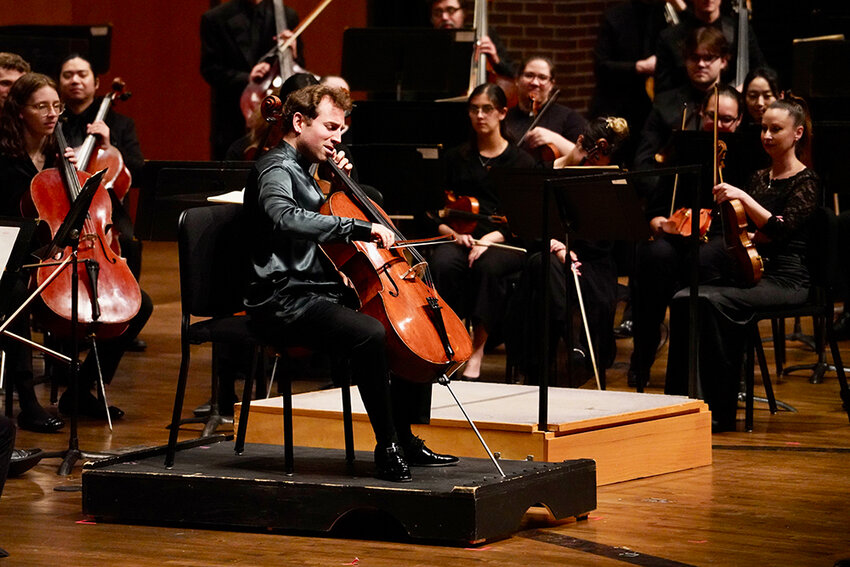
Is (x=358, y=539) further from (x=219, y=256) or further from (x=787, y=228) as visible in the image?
(x=787, y=228)

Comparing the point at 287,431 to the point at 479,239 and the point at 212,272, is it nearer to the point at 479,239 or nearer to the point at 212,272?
the point at 212,272

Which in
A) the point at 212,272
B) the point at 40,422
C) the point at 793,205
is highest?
the point at 793,205

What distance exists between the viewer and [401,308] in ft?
10.9

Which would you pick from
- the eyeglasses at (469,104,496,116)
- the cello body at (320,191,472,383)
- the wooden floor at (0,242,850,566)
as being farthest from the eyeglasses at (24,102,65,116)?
the cello body at (320,191,472,383)

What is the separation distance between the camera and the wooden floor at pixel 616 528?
10.2 ft

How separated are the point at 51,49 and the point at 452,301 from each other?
2.17 metres

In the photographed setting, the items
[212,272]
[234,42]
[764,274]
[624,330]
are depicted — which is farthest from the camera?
[234,42]

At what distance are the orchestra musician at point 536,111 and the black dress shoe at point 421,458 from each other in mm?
2482

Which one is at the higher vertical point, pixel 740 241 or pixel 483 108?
pixel 483 108

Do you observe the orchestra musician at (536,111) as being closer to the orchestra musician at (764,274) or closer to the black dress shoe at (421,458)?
the orchestra musician at (764,274)

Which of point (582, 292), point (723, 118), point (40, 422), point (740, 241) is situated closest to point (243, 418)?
point (40, 422)

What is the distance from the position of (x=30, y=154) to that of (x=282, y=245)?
1.77 metres

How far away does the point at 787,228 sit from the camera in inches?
189

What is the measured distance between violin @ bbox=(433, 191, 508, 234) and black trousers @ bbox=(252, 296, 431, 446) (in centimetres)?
205
